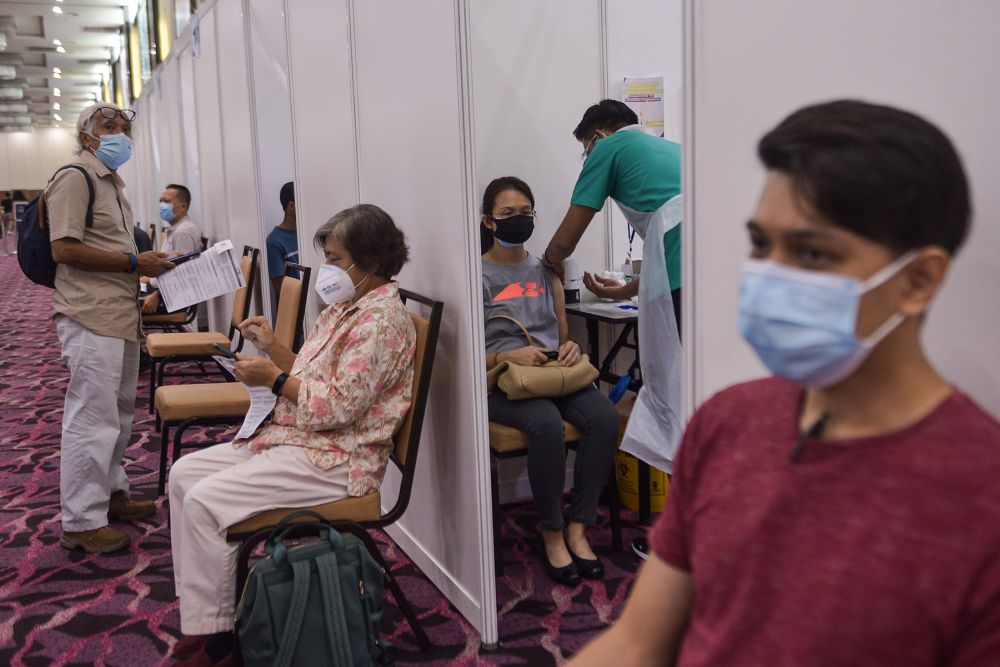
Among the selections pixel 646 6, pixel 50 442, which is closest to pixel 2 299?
pixel 50 442

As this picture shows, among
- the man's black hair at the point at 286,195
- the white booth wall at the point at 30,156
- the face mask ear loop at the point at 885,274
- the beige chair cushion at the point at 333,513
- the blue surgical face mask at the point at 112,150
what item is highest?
the white booth wall at the point at 30,156

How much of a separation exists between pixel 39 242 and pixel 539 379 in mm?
1770

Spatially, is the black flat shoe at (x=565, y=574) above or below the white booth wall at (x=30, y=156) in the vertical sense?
below

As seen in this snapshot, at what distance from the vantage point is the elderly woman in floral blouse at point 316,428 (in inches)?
84.5

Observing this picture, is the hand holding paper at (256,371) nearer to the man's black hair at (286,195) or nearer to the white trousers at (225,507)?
the white trousers at (225,507)

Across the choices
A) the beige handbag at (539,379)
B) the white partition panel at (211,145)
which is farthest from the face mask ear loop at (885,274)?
the white partition panel at (211,145)

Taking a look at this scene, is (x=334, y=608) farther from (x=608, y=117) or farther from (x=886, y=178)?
(x=608, y=117)

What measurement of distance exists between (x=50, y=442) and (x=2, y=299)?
8944 millimetres

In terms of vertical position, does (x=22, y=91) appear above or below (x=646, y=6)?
above

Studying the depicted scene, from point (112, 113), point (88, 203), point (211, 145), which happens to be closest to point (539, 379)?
point (88, 203)

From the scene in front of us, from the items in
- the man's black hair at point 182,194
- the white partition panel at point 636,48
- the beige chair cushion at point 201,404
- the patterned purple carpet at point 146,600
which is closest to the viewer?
the patterned purple carpet at point 146,600

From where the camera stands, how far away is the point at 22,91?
22.4 meters

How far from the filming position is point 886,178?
730 millimetres

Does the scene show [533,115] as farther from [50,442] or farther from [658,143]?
[50,442]
